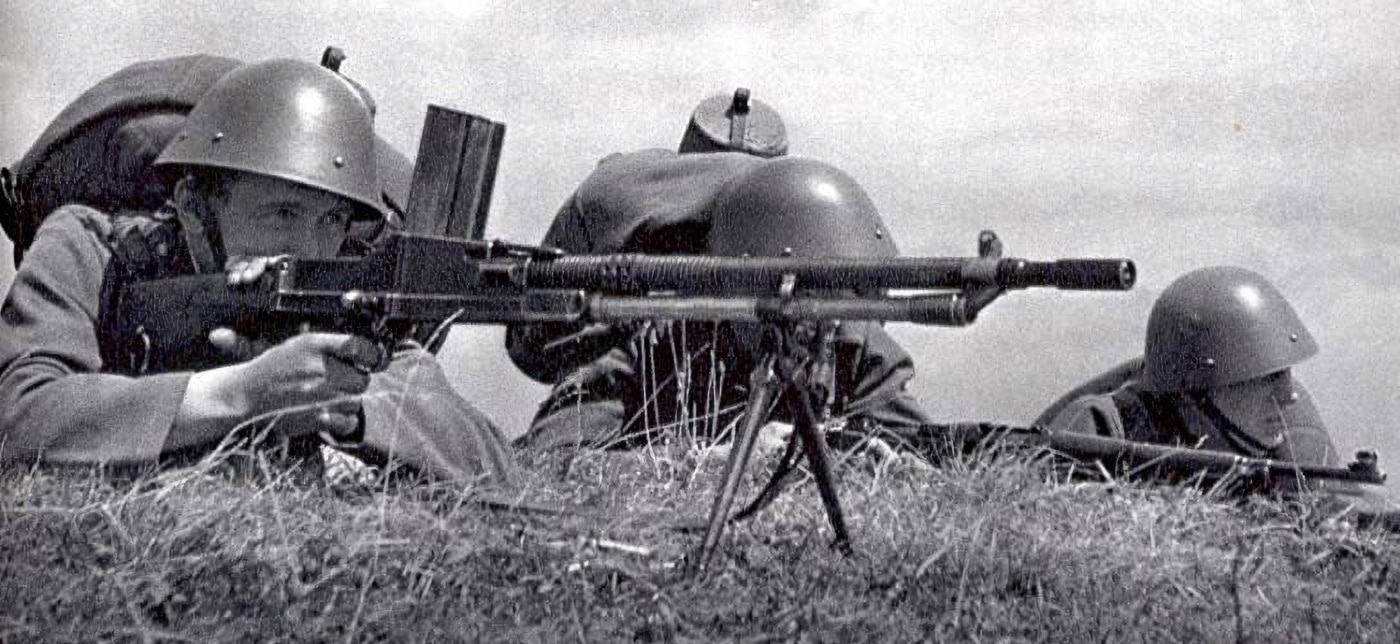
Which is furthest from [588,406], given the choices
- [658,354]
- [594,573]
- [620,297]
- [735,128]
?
[594,573]

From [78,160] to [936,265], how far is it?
311cm

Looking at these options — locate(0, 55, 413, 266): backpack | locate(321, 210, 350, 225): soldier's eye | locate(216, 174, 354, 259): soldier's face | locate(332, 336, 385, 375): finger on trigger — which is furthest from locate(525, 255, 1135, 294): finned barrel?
locate(0, 55, 413, 266): backpack

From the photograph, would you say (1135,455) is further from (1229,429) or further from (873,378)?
(1229,429)

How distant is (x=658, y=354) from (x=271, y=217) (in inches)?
89.6

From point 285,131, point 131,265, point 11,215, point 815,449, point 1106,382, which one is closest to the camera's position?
point 815,449

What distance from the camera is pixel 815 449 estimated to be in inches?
166

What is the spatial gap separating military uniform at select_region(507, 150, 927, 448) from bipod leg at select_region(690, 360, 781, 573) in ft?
7.86

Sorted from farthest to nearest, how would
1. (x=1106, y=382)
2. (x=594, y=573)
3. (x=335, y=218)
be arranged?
(x=1106, y=382) → (x=335, y=218) → (x=594, y=573)

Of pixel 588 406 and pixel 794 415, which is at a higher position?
pixel 794 415

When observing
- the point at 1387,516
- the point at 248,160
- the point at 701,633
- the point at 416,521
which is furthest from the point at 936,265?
the point at 1387,516

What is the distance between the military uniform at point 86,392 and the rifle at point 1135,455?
→ 6.81 feet

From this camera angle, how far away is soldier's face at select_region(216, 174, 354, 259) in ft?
16.0

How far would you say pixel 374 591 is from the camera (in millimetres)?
3607

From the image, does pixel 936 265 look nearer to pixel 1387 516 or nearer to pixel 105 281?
pixel 105 281
